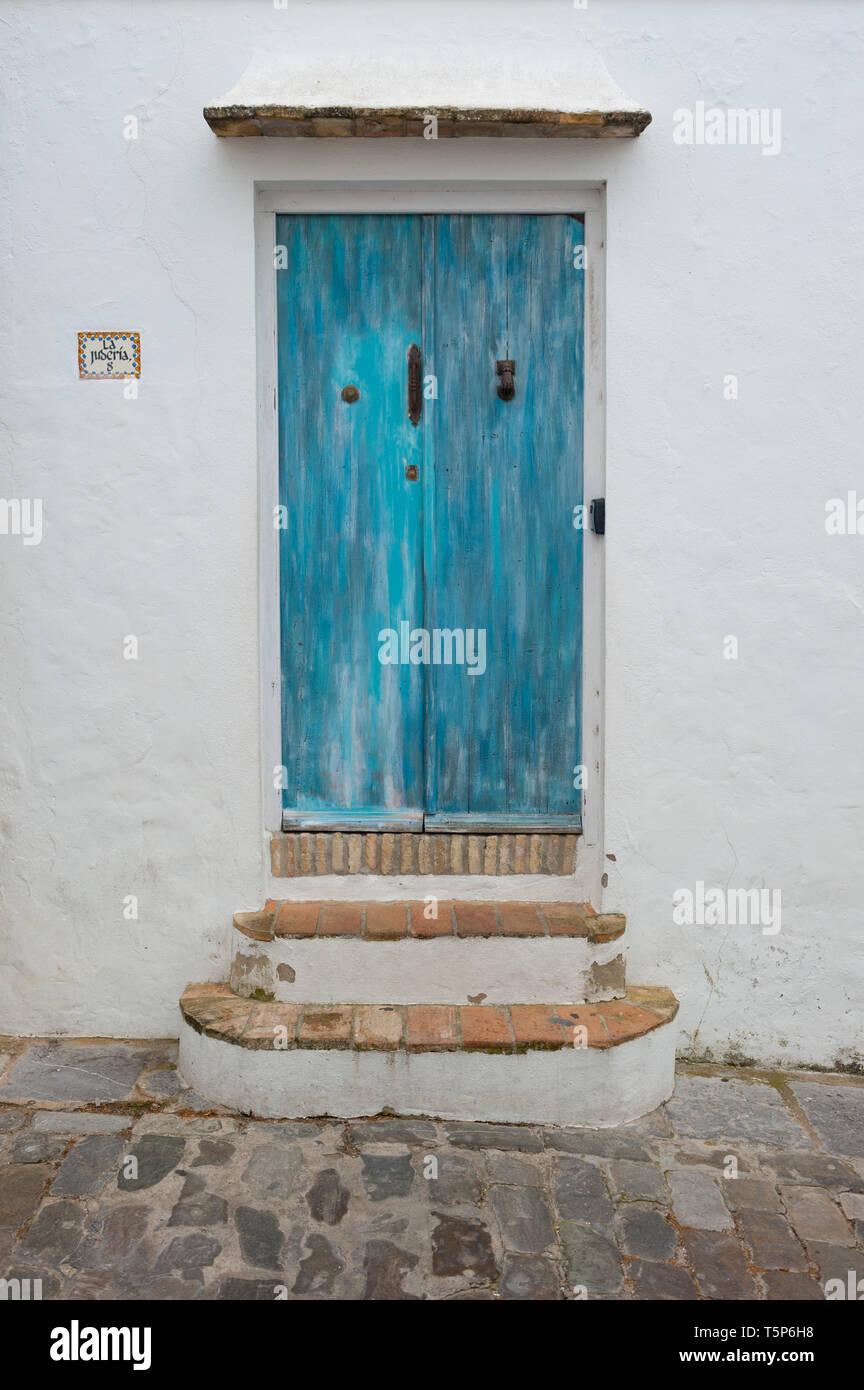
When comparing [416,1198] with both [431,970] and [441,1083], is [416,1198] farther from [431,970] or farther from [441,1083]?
[431,970]

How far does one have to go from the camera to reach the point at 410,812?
388 centimetres

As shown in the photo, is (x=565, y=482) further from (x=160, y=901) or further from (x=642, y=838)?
(x=160, y=901)

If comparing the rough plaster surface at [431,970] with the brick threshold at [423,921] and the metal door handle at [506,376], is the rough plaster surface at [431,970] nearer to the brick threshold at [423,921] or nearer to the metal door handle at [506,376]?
the brick threshold at [423,921]

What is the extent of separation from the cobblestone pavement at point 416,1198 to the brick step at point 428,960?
0.42m

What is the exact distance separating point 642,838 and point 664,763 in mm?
271

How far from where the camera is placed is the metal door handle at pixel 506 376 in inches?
147

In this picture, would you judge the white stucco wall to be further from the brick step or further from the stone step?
the stone step

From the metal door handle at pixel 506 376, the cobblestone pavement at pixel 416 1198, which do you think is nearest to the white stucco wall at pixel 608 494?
the metal door handle at pixel 506 376

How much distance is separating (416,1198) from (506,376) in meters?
2.61

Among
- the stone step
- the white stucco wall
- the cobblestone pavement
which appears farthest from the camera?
the white stucco wall

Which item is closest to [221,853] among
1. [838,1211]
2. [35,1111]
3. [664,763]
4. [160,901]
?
[160,901]

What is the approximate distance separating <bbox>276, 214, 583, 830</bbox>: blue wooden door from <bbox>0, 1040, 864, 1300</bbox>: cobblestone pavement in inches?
42.1

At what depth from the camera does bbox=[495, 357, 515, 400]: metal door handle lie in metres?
3.73

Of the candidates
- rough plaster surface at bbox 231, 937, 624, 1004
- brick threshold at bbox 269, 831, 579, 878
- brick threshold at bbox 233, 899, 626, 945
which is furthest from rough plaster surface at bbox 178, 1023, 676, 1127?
brick threshold at bbox 269, 831, 579, 878
